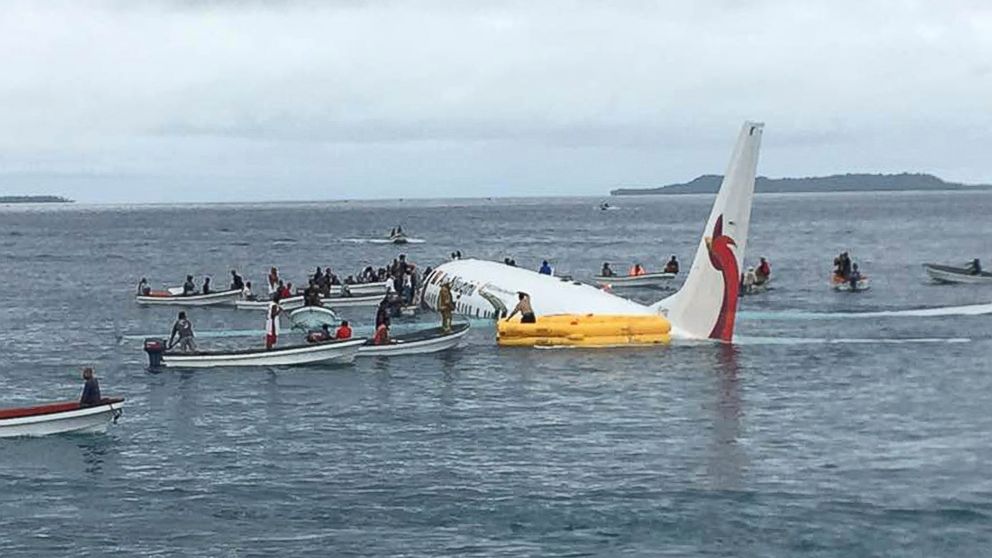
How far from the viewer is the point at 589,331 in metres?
52.4

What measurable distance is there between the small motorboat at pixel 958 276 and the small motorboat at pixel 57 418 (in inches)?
2423

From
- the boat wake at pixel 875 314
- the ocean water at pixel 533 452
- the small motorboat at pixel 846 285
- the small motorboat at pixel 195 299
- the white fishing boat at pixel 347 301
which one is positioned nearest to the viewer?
the ocean water at pixel 533 452

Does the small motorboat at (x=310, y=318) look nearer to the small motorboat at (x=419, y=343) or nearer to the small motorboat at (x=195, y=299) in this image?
the small motorboat at (x=419, y=343)

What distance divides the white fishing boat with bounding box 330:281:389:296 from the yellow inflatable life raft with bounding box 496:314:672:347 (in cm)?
2320

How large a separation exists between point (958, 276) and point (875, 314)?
68.3 feet

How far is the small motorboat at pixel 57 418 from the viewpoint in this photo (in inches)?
1460

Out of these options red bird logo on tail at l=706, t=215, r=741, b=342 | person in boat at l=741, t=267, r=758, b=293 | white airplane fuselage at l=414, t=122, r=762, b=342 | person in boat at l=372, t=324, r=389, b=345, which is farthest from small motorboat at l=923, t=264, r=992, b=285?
person in boat at l=372, t=324, r=389, b=345

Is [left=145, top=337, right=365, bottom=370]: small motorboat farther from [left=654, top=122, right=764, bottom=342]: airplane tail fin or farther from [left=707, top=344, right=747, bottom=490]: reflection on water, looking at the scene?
[left=707, top=344, right=747, bottom=490]: reflection on water

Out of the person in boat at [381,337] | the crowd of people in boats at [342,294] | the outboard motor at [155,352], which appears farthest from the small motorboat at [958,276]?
the outboard motor at [155,352]

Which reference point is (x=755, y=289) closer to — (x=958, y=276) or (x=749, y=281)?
(x=749, y=281)

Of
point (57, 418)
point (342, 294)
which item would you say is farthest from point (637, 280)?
point (57, 418)

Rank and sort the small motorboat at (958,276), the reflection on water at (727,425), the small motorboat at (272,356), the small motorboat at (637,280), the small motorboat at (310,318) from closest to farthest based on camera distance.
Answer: the reflection on water at (727,425) → the small motorboat at (272,356) → the small motorboat at (310,318) → the small motorboat at (958,276) → the small motorboat at (637,280)

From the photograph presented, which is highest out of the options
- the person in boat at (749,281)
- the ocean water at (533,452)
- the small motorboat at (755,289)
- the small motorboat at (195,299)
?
the person in boat at (749,281)

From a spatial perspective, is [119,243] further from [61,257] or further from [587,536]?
[587,536]
